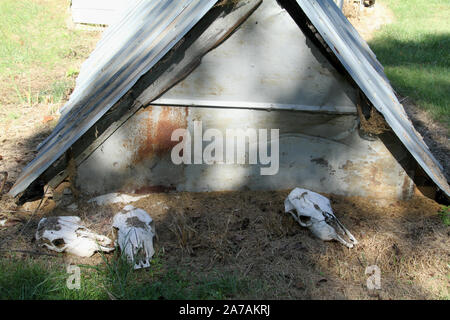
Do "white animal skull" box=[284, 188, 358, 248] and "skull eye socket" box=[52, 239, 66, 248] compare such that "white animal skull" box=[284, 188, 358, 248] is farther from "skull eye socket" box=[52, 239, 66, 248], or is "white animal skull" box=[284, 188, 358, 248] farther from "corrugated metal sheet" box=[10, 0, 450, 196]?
"skull eye socket" box=[52, 239, 66, 248]

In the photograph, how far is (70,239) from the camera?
12.0ft

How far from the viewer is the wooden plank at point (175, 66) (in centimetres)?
402

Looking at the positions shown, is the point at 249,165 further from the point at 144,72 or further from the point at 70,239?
the point at 70,239

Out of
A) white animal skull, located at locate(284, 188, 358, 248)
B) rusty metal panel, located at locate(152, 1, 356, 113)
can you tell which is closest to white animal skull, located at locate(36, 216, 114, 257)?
rusty metal panel, located at locate(152, 1, 356, 113)

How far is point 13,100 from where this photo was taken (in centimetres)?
704

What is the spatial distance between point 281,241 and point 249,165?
877 millimetres

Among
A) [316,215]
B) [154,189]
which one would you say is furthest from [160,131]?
[316,215]

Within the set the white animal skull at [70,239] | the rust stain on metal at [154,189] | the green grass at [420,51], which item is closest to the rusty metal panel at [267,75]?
the rust stain on metal at [154,189]

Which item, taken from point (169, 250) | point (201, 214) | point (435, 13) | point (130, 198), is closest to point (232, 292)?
point (169, 250)

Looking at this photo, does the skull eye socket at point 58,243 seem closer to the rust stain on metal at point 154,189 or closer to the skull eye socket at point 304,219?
the rust stain on metal at point 154,189

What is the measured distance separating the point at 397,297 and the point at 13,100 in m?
5.96

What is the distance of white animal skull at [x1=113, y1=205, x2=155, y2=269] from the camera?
3.55m

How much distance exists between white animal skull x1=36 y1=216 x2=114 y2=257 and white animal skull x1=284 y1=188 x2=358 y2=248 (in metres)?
1.53

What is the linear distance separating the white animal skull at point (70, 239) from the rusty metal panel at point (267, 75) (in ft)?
4.15
